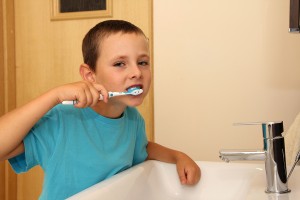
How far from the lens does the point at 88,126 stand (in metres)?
0.82

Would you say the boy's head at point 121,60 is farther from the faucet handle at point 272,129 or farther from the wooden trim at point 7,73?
the wooden trim at point 7,73

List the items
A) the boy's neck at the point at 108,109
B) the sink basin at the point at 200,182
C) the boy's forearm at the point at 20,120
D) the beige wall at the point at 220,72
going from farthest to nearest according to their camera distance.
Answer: the beige wall at the point at 220,72
the boy's neck at the point at 108,109
the sink basin at the point at 200,182
the boy's forearm at the point at 20,120

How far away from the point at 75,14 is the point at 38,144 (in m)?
0.96

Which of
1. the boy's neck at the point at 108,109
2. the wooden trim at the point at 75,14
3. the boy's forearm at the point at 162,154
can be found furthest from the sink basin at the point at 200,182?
the wooden trim at the point at 75,14

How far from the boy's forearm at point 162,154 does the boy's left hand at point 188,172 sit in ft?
0.12

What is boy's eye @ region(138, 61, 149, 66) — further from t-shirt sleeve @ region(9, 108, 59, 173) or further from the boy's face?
t-shirt sleeve @ region(9, 108, 59, 173)

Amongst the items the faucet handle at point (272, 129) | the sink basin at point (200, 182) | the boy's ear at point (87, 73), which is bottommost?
the sink basin at point (200, 182)

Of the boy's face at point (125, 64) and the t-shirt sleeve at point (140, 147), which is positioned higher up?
the boy's face at point (125, 64)

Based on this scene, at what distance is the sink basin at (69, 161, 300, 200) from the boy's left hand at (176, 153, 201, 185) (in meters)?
0.02

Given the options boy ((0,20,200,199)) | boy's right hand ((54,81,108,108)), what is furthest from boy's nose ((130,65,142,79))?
boy's right hand ((54,81,108,108))

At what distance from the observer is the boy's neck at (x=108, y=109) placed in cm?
87

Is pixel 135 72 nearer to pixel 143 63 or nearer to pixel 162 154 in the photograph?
pixel 143 63

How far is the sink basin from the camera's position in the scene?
77 centimetres

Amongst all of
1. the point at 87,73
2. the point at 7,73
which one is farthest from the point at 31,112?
the point at 7,73
